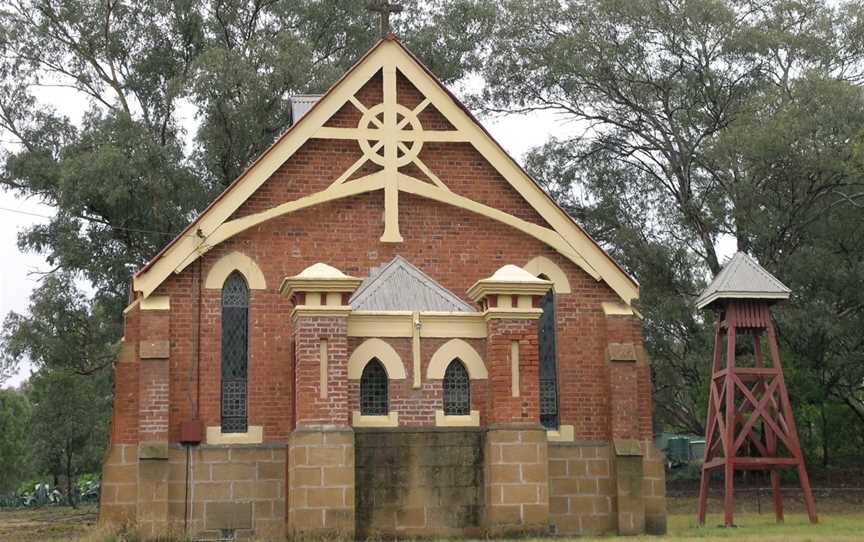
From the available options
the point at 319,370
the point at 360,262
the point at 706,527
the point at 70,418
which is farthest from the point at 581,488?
the point at 70,418

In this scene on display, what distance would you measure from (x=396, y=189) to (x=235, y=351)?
14.0ft

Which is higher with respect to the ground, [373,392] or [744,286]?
[744,286]

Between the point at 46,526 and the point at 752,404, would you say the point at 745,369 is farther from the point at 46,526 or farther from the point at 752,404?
the point at 46,526

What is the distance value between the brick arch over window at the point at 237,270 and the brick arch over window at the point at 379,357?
311 cm

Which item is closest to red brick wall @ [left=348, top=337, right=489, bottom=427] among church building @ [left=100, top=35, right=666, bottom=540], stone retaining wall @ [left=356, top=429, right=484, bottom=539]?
church building @ [left=100, top=35, right=666, bottom=540]

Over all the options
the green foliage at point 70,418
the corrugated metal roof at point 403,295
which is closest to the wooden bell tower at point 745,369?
the corrugated metal roof at point 403,295

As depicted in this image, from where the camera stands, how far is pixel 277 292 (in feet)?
75.9

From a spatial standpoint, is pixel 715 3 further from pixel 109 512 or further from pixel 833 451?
pixel 109 512

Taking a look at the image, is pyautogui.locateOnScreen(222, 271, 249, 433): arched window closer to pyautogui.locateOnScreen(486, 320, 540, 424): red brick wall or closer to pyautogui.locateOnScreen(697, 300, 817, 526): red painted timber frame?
pyautogui.locateOnScreen(486, 320, 540, 424): red brick wall

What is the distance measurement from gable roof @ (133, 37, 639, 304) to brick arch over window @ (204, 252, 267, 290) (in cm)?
41

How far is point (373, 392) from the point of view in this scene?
21.0 meters

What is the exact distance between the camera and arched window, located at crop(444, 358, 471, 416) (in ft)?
69.7

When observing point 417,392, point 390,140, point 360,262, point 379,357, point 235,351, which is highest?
point 390,140

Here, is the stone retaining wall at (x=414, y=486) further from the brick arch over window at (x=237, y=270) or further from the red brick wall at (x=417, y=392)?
the brick arch over window at (x=237, y=270)
